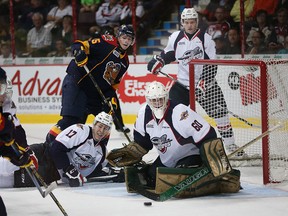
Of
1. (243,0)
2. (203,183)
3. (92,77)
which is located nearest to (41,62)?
(243,0)

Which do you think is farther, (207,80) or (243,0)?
(243,0)

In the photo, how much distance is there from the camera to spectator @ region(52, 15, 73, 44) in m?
10.3

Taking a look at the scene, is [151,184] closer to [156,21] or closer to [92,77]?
[92,77]

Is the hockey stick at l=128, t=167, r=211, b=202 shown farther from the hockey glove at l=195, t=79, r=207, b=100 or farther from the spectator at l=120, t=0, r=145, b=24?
the spectator at l=120, t=0, r=145, b=24

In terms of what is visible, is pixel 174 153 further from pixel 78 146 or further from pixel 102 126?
pixel 78 146

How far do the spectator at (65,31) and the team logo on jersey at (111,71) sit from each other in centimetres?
285

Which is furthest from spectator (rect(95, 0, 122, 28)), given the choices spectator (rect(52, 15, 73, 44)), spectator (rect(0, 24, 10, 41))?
spectator (rect(0, 24, 10, 41))

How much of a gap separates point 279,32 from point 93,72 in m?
2.31

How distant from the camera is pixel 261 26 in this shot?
909 centimetres

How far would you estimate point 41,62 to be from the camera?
10266 millimetres

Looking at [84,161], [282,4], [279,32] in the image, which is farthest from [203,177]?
[282,4]

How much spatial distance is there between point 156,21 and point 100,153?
160 inches

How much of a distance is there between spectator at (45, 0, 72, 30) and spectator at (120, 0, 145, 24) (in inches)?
23.8

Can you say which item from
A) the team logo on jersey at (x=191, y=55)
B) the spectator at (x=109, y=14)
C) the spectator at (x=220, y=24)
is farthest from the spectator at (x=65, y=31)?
the team logo on jersey at (x=191, y=55)
